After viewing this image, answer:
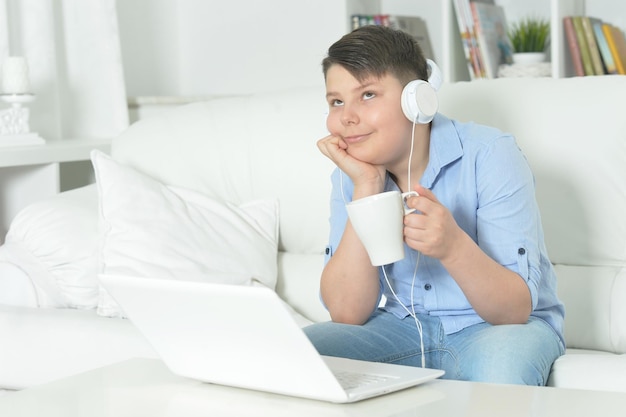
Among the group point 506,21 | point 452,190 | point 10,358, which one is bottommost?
point 10,358

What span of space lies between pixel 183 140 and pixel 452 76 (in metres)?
1.06

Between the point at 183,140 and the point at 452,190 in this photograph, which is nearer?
the point at 452,190

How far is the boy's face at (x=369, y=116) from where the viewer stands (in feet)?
5.08

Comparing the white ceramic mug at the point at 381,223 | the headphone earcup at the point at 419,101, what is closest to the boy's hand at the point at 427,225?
the white ceramic mug at the point at 381,223

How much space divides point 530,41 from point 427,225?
1.78 meters

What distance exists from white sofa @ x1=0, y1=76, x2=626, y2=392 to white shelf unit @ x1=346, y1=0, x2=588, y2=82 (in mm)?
817

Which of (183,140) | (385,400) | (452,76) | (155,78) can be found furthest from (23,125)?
(385,400)

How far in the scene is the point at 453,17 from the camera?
3.03 meters

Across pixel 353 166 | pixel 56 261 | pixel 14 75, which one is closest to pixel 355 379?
pixel 353 166

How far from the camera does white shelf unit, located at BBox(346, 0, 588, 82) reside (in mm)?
2816

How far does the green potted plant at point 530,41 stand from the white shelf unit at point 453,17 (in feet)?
0.16

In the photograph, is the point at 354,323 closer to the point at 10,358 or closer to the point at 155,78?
the point at 10,358

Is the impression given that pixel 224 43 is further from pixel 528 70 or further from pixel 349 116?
pixel 349 116

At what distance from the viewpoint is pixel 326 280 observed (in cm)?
165
